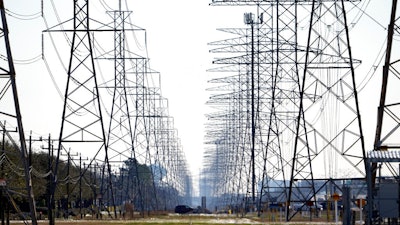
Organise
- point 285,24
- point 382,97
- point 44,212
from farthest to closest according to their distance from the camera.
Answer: point 44,212, point 285,24, point 382,97

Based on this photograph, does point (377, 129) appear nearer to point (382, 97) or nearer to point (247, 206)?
point (382, 97)

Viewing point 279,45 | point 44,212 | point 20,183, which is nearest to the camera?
point 279,45

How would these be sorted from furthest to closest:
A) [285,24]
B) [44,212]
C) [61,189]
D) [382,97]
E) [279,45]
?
[61,189]
[44,212]
[279,45]
[285,24]
[382,97]

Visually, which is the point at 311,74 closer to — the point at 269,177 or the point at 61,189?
the point at 269,177

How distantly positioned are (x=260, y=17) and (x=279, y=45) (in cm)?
1019

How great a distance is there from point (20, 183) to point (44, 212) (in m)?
9.67

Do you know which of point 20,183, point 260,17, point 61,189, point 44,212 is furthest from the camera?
point 61,189

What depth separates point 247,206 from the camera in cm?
10244

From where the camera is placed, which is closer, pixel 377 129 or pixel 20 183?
pixel 377 129

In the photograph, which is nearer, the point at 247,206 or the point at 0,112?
the point at 0,112

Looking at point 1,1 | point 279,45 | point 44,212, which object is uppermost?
point 279,45

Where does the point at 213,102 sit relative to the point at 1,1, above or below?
above

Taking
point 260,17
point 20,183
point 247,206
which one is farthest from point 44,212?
point 260,17

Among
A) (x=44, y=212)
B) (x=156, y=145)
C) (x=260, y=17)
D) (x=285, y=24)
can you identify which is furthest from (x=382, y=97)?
(x=156, y=145)
